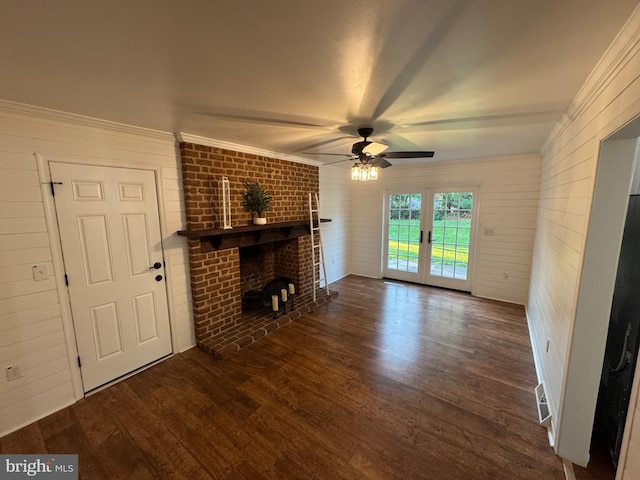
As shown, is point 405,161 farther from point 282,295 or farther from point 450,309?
point 282,295

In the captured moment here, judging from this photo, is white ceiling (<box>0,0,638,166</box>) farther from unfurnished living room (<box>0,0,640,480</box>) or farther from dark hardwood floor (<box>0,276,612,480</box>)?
dark hardwood floor (<box>0,276,612,480</box>)

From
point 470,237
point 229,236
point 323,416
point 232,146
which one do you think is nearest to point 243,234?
point 229,236

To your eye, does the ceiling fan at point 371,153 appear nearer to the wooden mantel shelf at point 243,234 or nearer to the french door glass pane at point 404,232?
the wooden mantel shelf at point 243,234

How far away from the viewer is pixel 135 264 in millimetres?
2564

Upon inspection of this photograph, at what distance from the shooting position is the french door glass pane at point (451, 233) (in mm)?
4621

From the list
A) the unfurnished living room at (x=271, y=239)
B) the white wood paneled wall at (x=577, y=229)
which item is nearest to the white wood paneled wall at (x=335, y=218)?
the unfurnished living room at (x=271, y=239)

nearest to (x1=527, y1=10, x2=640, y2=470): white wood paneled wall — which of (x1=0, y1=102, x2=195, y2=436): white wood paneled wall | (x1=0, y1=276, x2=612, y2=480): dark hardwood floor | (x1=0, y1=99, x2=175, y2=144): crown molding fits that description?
(x1=0, y1=276, x2=612, y2=480): dark hardwood floor

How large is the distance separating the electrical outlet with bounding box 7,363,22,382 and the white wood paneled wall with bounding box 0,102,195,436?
2 centimetres

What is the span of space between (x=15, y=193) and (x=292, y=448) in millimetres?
2694

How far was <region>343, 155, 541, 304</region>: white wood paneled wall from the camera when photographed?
404 centimetres

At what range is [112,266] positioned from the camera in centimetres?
242

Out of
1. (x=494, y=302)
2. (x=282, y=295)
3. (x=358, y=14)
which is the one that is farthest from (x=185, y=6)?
(x=494, y=302)

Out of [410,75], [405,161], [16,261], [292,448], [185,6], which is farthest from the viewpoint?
[405,161]

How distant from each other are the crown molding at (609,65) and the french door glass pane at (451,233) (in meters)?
2.65
